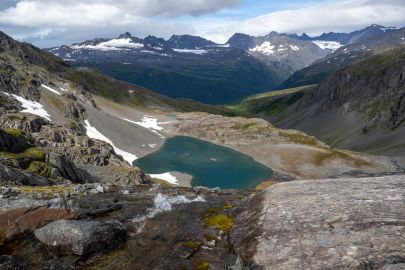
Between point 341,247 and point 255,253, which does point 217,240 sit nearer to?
point 255,253

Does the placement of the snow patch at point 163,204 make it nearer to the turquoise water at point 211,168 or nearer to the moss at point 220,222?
the moss at point 220,222

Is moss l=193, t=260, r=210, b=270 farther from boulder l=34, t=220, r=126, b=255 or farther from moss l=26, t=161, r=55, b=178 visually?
moss l=26, t=161, r=55, b=178

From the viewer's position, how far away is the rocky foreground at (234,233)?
17.2 meters

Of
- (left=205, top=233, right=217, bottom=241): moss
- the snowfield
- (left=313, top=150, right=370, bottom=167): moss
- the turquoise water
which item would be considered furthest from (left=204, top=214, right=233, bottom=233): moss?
(left=313, top=150, right=370, bottom=167): moss

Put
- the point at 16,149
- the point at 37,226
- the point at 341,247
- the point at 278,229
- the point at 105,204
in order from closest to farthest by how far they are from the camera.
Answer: the point at 341,247 → the point at 278,229 → the point at 37,226 → the point at 105,204 → the point at 16,149

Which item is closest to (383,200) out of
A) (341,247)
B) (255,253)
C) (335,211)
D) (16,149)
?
(335,211)

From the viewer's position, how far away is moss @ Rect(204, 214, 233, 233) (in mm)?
22516

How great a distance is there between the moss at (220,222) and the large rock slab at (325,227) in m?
0.46

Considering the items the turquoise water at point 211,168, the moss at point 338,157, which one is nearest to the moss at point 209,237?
the turquoise water at point 211,168

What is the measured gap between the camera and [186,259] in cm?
1950

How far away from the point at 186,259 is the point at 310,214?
20.1 feet

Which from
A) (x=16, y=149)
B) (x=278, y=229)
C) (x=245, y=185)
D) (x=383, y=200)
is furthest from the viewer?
(x=245, y=185)

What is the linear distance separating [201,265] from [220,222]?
15.2ft

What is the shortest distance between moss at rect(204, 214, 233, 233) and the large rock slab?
46 cm
